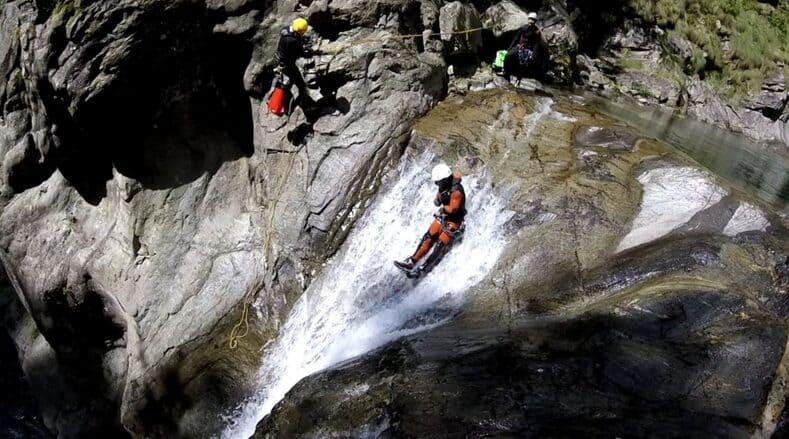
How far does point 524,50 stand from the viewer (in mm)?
12375

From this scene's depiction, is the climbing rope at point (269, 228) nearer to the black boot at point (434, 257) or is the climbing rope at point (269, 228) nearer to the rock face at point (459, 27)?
the rock face at point (459, 27)

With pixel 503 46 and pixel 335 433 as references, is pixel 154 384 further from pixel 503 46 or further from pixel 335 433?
pixel 503 46

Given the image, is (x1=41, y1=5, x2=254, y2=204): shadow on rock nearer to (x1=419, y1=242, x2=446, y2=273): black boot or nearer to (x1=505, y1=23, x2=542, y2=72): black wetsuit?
(x1=419, y1=242, x2=446, y2=273): black boot

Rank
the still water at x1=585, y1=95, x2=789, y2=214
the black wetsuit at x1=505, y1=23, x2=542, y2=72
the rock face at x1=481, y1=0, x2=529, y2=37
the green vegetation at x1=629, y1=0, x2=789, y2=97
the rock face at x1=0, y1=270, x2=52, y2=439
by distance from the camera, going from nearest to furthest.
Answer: the black wetsuit at x1=505, y1=23, x2=542, y2=72
the rock face at x1=0, y1=270, x2=52, y2=439
the still water at x1=585, y1=95, x2=789, y2=214
the rock face at x1=481, y1=0, x2=529, y2=37
the green vegetation at x1=629, y1=0, x2=789, y2=97

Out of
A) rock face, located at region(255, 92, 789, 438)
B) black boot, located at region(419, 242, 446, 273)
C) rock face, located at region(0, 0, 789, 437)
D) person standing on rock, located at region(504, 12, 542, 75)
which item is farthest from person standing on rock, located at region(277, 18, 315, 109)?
person standing on rock, located at region(504, 12, 542, 75)

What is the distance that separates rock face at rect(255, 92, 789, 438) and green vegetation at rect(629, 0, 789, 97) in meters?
14.5

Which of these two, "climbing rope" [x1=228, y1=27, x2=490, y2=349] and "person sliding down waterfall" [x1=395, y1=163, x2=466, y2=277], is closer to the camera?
"person sliding down waterfall" [x1=395, y1=163, x2=466, y2=277]

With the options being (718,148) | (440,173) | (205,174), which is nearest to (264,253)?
(205,174)

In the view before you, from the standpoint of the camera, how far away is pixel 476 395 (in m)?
5.58

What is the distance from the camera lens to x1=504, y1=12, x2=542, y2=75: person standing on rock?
12.3 metres

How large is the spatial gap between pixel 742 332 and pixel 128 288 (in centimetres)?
1001

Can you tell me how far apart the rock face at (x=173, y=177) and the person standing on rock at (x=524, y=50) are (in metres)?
1.85

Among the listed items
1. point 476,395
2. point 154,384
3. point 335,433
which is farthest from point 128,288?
point 476,395

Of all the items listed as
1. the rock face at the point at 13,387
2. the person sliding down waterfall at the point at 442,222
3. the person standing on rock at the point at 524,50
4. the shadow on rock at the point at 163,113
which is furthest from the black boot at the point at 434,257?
the rock face at the point at 13,387
